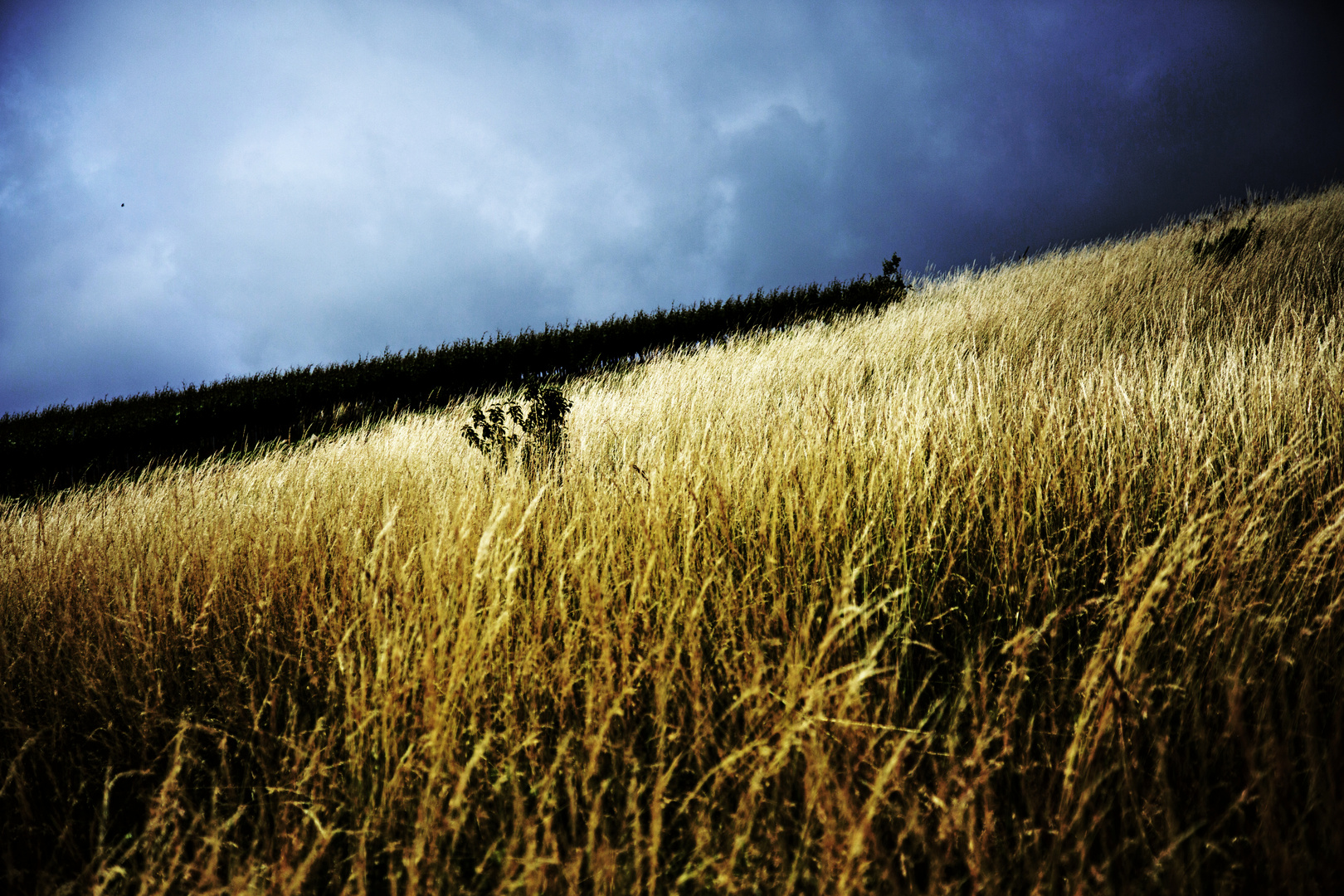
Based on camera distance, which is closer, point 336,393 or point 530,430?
point 530,430

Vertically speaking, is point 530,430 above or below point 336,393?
below

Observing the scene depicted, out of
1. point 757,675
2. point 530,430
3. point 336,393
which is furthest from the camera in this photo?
point 336,393

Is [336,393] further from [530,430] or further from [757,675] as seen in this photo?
[757,675]

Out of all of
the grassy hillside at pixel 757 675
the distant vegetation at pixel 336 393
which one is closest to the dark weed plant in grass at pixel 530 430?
the grassy hillside at pixel 757 675

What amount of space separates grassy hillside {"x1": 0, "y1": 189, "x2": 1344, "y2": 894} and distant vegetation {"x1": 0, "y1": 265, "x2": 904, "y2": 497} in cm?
870

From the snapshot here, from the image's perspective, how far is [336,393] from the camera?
13.4 m

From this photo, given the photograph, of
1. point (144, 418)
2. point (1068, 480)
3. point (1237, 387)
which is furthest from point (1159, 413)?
point (144, 418)

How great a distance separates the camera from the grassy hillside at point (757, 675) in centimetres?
115

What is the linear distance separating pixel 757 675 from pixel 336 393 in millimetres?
15026

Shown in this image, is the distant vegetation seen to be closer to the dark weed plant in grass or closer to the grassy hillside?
the dark weed plant in grass

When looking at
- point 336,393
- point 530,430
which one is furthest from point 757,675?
point 336,393

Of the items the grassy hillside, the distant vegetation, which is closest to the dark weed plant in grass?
the grassy hillside

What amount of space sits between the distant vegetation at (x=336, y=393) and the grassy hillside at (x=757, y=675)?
28.5 ft

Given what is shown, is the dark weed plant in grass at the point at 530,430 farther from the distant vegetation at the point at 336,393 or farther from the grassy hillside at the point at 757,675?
the distant vegetation at the point at 336,393
